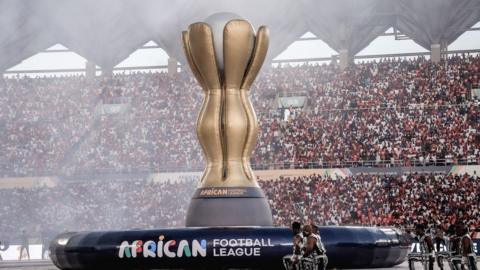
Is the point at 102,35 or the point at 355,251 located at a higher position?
the point at 102,35

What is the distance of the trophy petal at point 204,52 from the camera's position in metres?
20.4

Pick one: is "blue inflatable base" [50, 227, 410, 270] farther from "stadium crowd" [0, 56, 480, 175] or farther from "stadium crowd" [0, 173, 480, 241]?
"stadium crowd" [0, 56, 480, 175]

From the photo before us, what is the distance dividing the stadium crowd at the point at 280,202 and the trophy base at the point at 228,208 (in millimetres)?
14239

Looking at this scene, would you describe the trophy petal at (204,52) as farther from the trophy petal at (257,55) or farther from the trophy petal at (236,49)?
the trophy petal at (257,55)

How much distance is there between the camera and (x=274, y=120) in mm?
42719

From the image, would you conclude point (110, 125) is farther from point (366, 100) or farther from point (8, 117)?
point (366, 100)

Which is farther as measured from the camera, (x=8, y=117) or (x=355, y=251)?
(x=8, y=117)

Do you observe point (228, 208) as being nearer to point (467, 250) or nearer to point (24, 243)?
point (467, 250)

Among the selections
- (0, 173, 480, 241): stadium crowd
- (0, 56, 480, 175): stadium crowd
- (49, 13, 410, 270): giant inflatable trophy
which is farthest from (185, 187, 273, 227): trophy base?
(0, 56, 480, 175): stadium crowd

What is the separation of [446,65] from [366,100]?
→ 5275mm

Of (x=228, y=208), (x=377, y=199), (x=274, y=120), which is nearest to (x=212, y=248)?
(x=228, y=208)

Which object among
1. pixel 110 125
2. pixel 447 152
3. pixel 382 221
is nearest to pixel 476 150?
pixel 447 152

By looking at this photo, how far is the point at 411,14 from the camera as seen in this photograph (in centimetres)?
4644

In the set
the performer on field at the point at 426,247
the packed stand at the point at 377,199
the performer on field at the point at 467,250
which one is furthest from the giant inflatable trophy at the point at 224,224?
the packed stand at the point at 377,199
